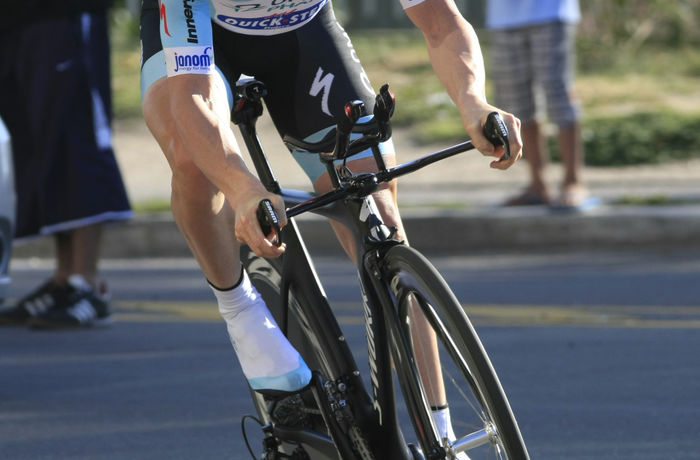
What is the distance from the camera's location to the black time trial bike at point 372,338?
2.62m

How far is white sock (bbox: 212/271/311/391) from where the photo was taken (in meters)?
3.09

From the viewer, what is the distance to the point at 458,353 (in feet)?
8.67

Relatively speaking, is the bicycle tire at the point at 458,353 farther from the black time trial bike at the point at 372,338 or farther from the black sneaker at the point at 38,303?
the black sneaker at the point at 38,303

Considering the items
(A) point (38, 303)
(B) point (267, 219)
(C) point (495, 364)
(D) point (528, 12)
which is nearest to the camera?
(B) point (267, 219)

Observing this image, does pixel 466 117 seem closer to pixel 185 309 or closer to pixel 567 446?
pixel 567 446

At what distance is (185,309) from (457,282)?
1.43 metres

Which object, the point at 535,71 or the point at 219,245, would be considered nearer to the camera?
the point at 219,245

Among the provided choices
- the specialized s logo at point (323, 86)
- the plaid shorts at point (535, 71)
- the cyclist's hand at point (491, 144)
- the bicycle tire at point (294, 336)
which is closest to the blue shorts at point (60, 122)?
the bicycle tire at point (294, 336)

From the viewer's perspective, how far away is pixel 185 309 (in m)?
6.38

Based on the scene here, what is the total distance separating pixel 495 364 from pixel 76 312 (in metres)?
2.02

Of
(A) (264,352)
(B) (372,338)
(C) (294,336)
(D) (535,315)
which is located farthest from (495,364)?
(B) (372,338)

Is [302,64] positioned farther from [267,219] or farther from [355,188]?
[267,219]

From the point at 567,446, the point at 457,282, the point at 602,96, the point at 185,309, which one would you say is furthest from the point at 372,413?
the point at 602,96

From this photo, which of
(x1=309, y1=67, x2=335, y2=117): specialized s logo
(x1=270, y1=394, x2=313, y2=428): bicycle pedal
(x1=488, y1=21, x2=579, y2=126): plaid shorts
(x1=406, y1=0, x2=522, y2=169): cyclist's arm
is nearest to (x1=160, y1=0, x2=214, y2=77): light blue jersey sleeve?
(x1=309, y1=67, x2=335, y2=117): specialized s logo
